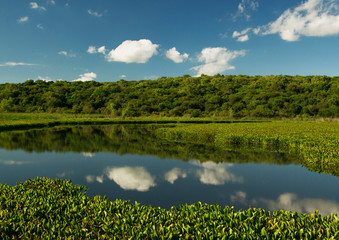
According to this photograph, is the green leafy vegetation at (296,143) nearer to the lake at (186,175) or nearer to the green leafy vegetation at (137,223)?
the lake at (186,175)

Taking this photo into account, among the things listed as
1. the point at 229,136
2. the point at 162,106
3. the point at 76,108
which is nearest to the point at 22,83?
the point at 76,108

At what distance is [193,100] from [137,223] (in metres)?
95.7

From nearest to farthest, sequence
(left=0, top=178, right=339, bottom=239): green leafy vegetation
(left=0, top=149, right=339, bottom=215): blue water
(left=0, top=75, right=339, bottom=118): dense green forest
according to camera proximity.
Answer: (left=0, top=178, right=339, bottom=239): green leafy vegetation, (left=0, top=149, right=339, bottom=215): blue water, (left=0, top=75, right=339, bottom=118): dense green forest

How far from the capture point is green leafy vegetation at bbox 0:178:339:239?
549 centimetres

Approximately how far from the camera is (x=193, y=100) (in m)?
101

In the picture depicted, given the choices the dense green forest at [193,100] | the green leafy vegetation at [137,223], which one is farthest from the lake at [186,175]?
the dense green forest at [193,100]

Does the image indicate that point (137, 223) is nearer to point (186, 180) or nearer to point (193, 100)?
point (186, 180)

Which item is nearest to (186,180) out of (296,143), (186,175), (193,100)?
(186,175)

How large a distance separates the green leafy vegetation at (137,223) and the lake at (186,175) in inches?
125

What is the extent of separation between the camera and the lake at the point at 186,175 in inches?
415

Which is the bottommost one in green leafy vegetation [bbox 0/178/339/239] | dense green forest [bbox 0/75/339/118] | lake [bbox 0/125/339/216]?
lake [bbox 0/125/339/216]

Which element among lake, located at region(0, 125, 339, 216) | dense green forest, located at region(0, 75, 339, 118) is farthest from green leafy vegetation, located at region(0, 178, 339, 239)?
dense green forest, located at region(0, 75, 339, 118)

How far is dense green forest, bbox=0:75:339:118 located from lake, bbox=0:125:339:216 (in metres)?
56.6

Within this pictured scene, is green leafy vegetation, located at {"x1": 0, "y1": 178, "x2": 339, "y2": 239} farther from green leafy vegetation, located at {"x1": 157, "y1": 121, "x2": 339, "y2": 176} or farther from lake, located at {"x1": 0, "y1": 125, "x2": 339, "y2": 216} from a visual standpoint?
green leafy vegetation, located at {"x1": 157, "y1": 121, "x2": 339, "y2": 176}
